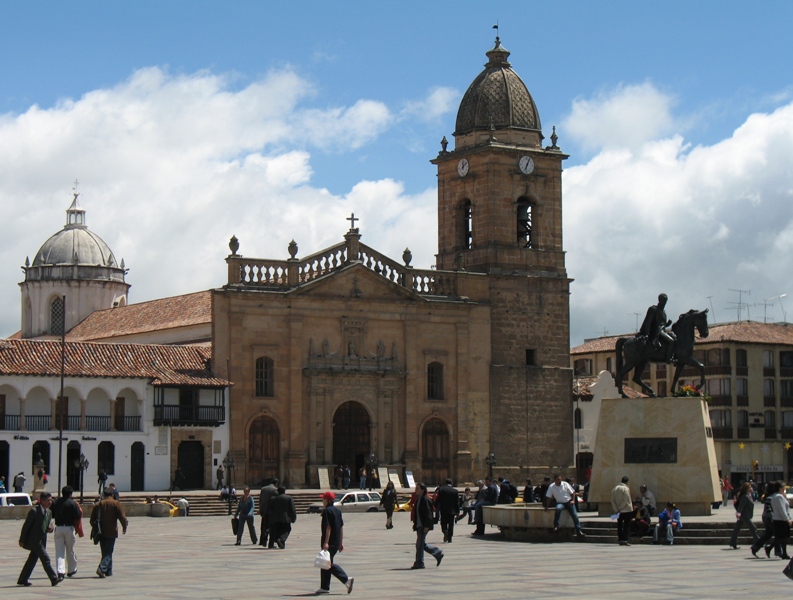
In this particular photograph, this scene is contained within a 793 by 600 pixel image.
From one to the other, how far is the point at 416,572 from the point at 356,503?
2615 cm

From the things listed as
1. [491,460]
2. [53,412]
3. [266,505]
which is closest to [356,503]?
[491,460]

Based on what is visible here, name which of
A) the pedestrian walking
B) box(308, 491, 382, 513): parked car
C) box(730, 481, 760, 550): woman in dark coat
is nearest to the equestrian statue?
box(730, 481, 760, 550): woman in dark coat

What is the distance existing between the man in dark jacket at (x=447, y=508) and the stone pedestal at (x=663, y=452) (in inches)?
126

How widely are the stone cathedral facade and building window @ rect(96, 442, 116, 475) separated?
4300 millimetres

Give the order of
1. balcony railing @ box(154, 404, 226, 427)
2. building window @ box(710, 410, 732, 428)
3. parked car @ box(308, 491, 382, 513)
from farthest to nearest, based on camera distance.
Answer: building window @ box(710, 410, 732, 428) < balcony railing @ box(154, 404, 226, 427) < parked car @ box(308, 491, 382, 513)

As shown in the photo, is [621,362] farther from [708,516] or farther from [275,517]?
[275,517]

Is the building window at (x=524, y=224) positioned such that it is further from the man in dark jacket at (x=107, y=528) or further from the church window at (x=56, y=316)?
the man in dark jacket at (x=107, y=528)

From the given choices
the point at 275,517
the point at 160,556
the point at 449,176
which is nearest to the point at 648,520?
the point at 275,517

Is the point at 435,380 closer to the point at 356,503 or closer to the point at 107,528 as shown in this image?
the point at 356,503

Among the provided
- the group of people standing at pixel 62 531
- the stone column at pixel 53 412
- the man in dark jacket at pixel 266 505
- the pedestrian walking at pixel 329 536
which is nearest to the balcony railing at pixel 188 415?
the stone column at pixel 53 412

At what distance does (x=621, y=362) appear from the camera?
3206 cm

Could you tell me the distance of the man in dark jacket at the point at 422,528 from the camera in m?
23.0

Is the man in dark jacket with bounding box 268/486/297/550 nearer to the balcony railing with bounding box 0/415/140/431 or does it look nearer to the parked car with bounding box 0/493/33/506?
the parked car with bounding box 0/493/33/506

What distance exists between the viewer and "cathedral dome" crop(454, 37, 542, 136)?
199ft
